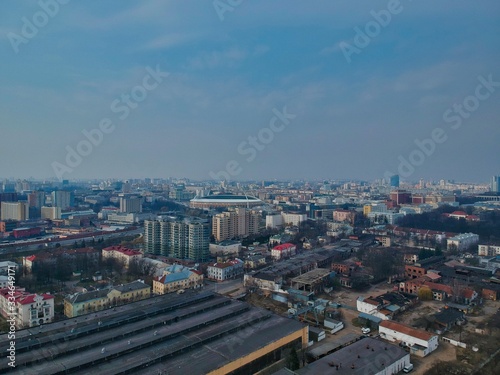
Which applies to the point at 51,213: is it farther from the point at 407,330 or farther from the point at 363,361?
the point at 363,361

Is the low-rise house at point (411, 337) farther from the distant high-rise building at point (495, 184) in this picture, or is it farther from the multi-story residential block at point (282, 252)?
the distant high-rise building at point (495, 184)

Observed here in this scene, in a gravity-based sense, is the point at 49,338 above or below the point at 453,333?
above

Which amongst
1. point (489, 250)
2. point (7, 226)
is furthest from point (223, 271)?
point (7, 226)

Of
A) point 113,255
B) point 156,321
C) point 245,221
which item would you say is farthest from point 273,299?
point 245,221

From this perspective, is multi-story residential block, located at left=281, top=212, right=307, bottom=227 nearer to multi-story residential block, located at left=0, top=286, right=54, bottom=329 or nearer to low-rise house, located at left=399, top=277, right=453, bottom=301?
low-rise house, located at left=399, top=277, right=453, bottom=301

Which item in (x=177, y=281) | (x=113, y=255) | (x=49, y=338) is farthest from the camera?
(x=113, y=255)

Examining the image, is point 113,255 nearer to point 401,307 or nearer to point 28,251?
point 28,251
